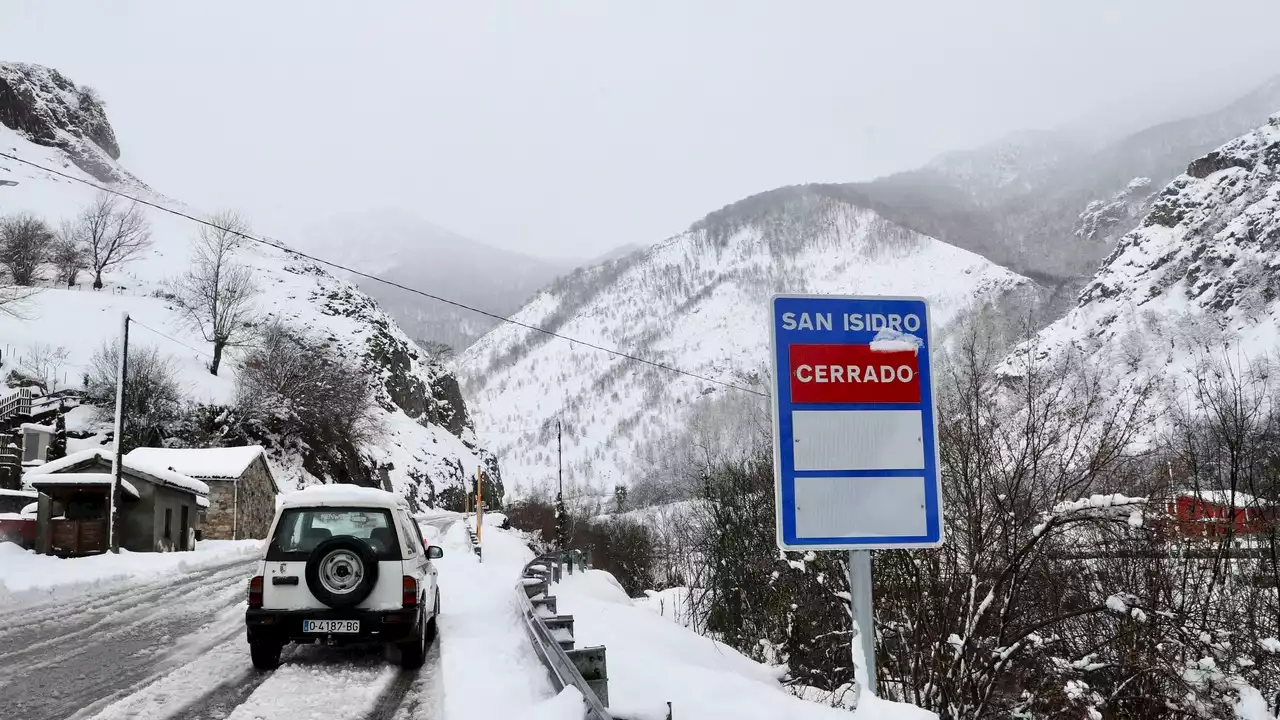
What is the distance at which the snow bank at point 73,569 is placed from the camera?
1633 centimetres

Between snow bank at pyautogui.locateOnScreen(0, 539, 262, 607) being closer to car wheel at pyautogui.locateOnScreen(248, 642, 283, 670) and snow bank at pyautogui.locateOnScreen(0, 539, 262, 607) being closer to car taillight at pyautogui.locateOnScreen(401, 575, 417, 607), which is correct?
car wheel at pyautogui.locateOnScreen(248, 642, 283, 670)

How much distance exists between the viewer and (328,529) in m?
8.94

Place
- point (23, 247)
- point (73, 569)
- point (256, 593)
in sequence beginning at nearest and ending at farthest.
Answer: point (256, 593) → point (73, 569) → point (23, 247)

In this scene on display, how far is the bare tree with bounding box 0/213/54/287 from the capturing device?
69188 mm

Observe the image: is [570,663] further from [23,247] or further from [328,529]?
[23,247]

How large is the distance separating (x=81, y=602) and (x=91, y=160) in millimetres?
113511

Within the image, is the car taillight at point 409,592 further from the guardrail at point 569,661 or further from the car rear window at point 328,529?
the guardrail at point 569,661

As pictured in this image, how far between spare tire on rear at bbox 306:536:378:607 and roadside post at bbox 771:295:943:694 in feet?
20.9

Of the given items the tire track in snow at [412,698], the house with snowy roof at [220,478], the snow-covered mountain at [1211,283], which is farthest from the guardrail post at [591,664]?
the snow-covered mountain at [1211,283]

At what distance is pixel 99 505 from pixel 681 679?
104ft

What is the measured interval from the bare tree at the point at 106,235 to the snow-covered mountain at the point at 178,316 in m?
1.38

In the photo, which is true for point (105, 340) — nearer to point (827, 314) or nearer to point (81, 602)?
point (81, 602)

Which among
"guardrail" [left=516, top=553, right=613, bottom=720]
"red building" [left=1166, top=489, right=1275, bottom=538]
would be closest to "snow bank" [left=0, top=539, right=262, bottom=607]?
"guardrail" [left=516, top=553, right=613, bottom=720]

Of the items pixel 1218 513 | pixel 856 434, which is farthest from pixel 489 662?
pixel 1218 513
